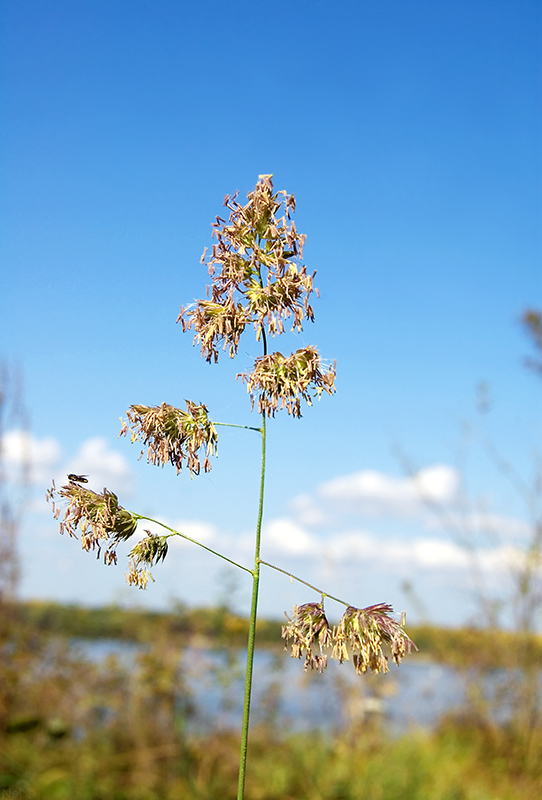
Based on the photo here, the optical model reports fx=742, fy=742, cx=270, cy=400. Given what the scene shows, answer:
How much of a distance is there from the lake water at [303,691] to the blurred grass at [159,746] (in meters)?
0.15

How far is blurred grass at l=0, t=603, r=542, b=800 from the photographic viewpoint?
4.97 meters

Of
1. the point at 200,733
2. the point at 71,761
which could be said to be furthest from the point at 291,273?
the point at 200,733

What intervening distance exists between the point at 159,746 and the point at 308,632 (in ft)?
15.1

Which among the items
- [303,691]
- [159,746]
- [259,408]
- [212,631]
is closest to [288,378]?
[259,408]

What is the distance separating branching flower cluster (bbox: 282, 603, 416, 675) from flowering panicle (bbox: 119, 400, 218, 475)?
1.10 feet

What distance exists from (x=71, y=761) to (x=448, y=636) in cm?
487

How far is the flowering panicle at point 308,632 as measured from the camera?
1317mm

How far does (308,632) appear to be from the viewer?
134 cm

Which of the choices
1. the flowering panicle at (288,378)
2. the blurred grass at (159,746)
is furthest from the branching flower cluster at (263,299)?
the blurred grass at (159,746)

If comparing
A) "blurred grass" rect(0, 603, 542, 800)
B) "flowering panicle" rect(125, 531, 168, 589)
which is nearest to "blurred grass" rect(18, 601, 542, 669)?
"blurred grass" rect(0, 603, 542, 800)

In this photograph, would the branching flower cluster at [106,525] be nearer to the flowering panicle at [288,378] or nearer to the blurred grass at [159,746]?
the flowering panicle at [288,378]

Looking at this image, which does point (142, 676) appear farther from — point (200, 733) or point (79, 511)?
point (79, 511)

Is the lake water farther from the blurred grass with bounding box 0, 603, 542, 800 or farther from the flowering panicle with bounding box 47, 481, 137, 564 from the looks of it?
the flowering panicle with bounding box 47, 481, 137, 564

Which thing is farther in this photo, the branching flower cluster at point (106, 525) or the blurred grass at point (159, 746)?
the blurred grass at point (159, 746)
